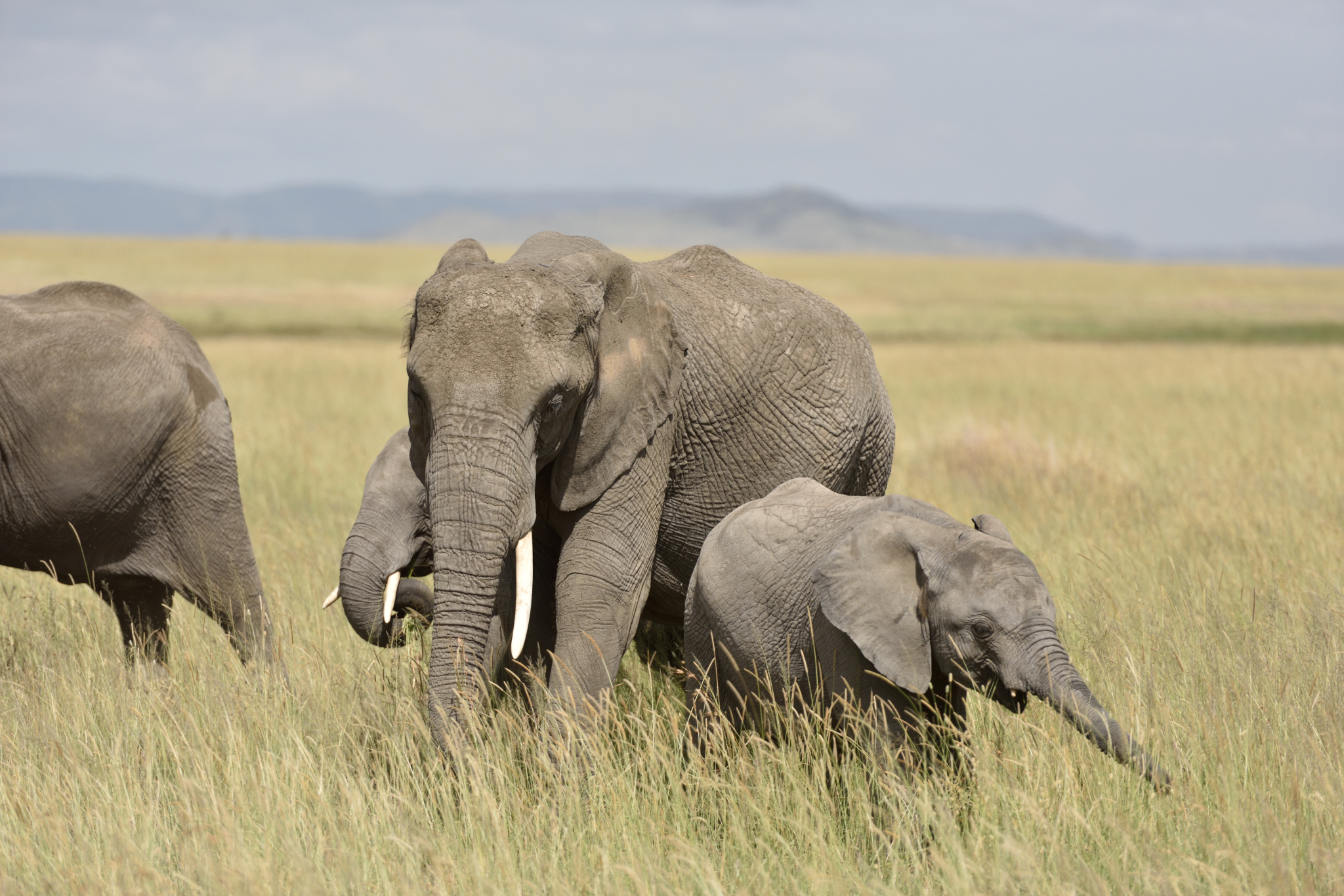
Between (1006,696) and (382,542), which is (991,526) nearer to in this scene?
(1006,696)

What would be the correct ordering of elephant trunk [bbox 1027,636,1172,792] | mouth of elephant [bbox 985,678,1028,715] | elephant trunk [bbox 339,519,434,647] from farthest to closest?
elephant trunk [bbox 339,519,434,647] → mouth of elephant [bbox 985,678,1028,715] → elephant trunk [bbox 1027,636,1172,792]

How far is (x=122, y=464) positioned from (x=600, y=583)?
2285mm

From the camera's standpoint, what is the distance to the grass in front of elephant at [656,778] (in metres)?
3.50

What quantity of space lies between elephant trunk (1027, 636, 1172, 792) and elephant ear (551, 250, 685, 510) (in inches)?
66.1

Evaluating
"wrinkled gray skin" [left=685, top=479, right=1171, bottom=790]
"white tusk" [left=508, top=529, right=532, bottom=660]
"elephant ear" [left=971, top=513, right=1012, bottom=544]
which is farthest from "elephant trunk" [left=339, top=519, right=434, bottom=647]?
"elephant ear" [left=971, top=513, right=1012, bottom=544]

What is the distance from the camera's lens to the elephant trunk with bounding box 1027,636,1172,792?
3.18 metres

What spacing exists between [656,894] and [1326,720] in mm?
2385

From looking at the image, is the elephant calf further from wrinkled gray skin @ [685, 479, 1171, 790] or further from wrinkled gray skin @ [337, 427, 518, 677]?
wrinkled gray skin @ [685, 479, 1171, 790]

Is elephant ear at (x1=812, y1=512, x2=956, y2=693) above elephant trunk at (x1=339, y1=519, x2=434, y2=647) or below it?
above

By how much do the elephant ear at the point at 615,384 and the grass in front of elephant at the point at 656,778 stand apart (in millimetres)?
862

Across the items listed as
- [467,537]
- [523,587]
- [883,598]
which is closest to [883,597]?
[883,598]

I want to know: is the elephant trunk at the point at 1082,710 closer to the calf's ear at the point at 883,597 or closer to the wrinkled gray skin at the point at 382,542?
the calf's ear at the point at 883,597

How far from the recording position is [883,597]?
3.60 m

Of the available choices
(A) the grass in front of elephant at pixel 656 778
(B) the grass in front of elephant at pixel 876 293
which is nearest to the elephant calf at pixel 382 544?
(A) the grass in front of elephant at pixel 656 778
